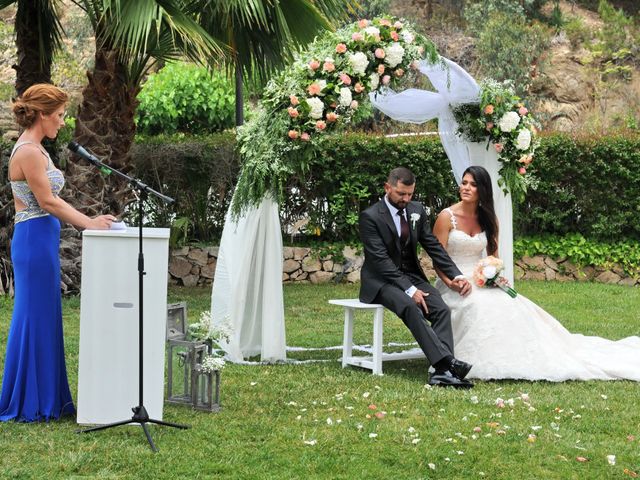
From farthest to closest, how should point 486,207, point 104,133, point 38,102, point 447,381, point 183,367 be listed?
1. point 104,133
2. point 486,207
3. point 447,381
4. point 183,367
5. point 38,102

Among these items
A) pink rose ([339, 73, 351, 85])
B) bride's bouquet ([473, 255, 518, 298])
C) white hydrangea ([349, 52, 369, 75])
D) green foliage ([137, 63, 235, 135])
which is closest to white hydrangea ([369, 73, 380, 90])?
white hydrangea ([349, 52, 369, 75])

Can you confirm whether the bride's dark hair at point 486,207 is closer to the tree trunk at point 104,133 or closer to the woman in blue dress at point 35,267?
the woman in blue dress at point 35,267

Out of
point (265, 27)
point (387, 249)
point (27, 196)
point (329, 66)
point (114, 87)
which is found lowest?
point (387, 249)

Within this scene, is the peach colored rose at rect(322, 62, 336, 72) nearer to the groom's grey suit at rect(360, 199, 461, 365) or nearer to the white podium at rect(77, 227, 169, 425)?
the groom's grey suit at rect(360, 199, 461, 365)

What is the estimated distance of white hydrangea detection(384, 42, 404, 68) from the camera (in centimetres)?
822

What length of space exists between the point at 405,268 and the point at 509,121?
5.51ft

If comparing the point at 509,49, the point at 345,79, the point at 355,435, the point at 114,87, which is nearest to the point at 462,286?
the point at 345,79

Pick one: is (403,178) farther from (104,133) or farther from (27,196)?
(104,133)

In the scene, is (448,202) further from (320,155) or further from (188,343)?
(188,343)

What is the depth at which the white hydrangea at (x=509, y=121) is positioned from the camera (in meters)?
8.85

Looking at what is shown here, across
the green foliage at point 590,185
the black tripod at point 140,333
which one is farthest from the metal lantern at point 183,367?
the green foliage at point 590,185

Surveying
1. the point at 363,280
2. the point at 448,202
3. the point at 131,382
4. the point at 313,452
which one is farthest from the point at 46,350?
the point at 448,202

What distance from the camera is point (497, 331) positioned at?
8.03m

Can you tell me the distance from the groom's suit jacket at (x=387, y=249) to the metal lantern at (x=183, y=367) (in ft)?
6.54
